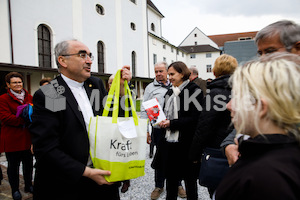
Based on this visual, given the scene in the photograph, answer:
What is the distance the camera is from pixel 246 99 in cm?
89

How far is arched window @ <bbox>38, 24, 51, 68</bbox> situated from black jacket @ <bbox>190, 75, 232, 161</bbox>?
40.0 ft

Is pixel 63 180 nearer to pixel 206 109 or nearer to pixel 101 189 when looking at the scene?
pixel 101 189

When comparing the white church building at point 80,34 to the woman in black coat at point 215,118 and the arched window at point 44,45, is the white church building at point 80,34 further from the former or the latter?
the woman in black coat at point 215,118

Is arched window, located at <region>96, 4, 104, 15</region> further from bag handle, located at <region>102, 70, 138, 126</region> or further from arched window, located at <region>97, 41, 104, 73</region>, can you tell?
bag handle, located at <region>102, 70, 138, 126</region>

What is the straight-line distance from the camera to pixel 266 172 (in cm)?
74

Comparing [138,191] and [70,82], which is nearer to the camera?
[70,82]

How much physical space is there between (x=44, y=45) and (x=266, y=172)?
1368cm

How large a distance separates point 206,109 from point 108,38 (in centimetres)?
1666

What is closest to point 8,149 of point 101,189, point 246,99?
point 101,189

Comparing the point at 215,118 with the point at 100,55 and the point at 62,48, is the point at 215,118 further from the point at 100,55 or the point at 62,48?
the point at 100,55

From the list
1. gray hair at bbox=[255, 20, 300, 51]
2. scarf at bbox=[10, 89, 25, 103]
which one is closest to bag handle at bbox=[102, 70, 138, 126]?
gray hair at bbox=[255, 20, 300, 51]

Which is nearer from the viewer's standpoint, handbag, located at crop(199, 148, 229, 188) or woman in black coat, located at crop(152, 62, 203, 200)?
handbag, located at crop(199, 148, 229, 188)

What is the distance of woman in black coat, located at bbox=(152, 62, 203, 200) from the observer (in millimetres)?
2572

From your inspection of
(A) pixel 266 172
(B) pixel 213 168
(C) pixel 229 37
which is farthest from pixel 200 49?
(A) pixel 266 172
